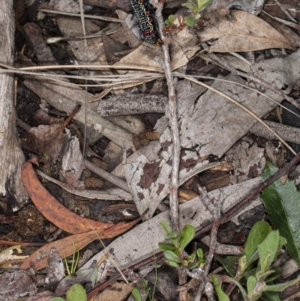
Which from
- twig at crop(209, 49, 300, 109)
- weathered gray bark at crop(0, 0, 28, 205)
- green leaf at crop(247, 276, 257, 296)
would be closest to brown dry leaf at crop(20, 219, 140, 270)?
weathered gray bark at crop(0, 0, 28, 205)

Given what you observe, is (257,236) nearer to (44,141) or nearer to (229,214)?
(229,214)

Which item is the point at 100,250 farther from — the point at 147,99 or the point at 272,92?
the point at 272,92

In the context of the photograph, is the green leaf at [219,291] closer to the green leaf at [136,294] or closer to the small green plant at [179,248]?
the small green plant at [179,248]

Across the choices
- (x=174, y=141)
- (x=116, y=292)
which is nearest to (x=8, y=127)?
(x=174, y=141)

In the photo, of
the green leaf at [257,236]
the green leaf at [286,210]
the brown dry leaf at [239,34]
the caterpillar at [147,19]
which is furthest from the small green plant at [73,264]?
the brown dry leaf at [239,34]

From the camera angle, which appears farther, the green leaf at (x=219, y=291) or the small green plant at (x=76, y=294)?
the small green plant at (x=76, y=294)

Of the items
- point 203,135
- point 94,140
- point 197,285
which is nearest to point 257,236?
point 197,285

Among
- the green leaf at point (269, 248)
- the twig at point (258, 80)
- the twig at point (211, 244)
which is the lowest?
the twig at point (211, 244)
